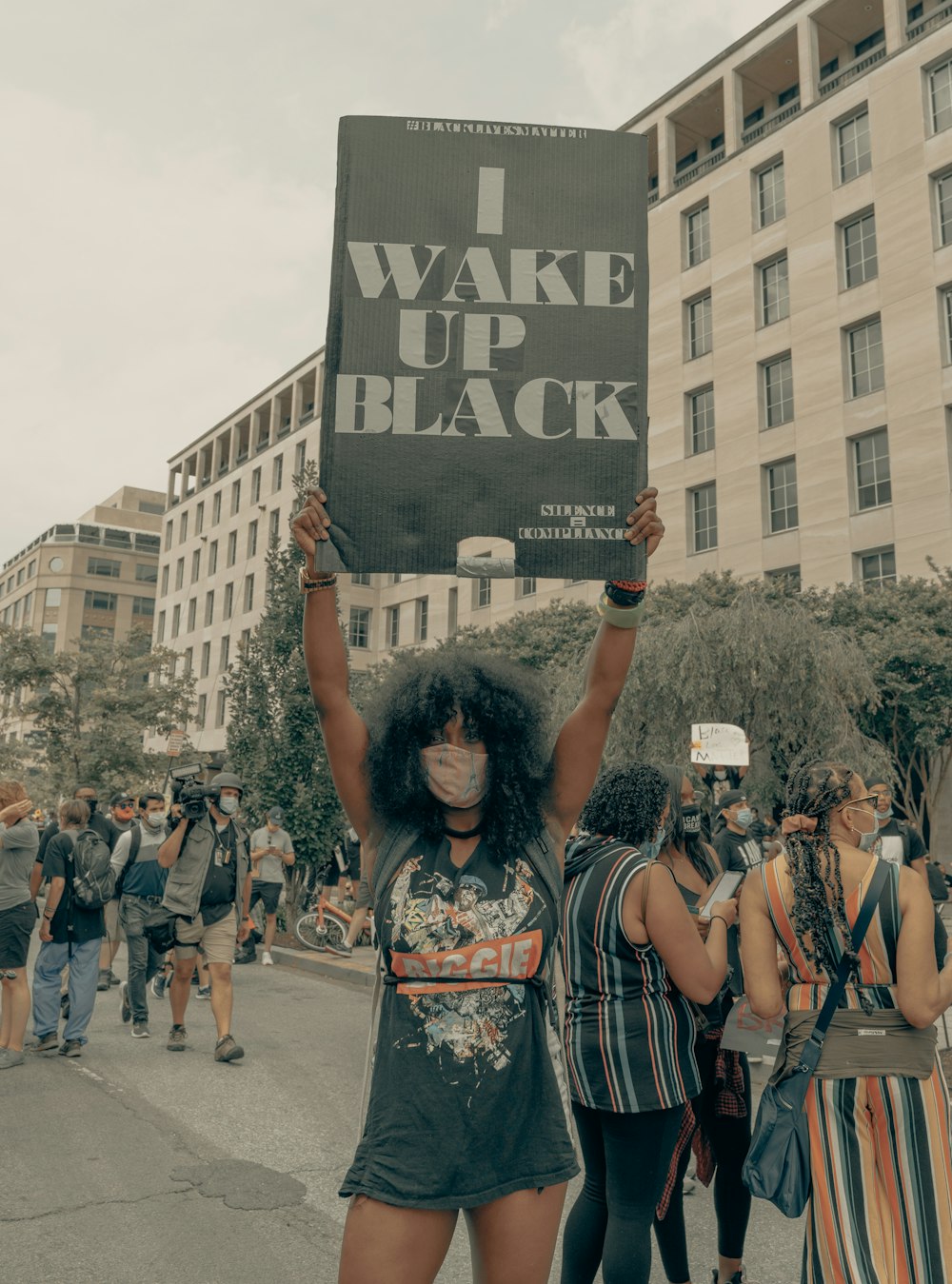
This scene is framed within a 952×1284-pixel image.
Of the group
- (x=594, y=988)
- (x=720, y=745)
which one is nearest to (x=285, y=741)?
(x=720, y=745)

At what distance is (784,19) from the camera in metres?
36.5

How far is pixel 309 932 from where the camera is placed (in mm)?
14453

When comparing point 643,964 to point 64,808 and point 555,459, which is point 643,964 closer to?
point 555,459

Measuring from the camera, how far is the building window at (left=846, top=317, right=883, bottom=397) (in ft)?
105

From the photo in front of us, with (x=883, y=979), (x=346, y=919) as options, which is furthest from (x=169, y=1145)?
(x=346, y=919)

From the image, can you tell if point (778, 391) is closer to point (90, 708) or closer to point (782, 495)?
point (782, 495)

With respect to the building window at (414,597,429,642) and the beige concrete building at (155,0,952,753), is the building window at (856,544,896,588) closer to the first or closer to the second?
the beige concrete building at (155,0,952,753)

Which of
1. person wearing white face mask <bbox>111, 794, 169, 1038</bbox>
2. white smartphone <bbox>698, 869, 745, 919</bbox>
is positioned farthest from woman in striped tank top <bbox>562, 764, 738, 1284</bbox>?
person wearing white face mask <bbox>111, 794, 169, 1038</bbox>

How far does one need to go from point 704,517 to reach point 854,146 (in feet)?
40.2

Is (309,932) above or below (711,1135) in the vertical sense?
below

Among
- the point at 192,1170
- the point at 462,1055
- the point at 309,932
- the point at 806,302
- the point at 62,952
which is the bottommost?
the point at 192,1170

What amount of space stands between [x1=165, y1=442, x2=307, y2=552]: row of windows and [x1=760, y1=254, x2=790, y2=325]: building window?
25865 millimetres

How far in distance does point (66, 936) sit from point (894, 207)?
104 ft

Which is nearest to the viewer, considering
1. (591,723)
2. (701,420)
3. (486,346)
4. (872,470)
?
(591,723)
